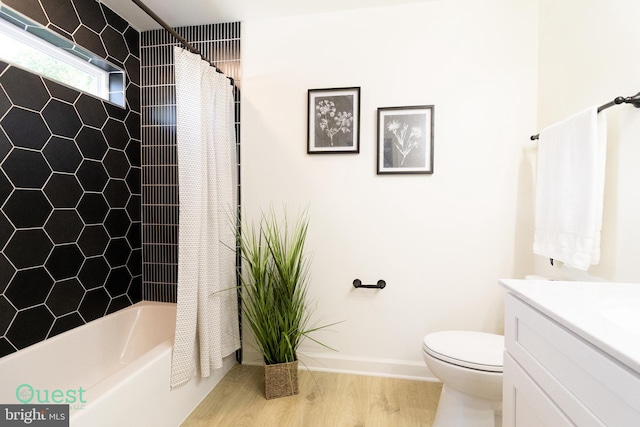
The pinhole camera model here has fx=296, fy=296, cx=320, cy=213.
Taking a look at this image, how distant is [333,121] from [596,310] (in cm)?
164

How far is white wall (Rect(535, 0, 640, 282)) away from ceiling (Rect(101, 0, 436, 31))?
0.93 metres

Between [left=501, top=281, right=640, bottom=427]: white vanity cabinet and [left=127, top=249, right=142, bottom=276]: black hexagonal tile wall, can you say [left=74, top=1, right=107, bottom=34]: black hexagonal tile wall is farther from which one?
[left=501, top=281, right=640, bottom=427]: white vanity cabinet

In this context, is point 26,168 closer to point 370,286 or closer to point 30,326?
point 30,326

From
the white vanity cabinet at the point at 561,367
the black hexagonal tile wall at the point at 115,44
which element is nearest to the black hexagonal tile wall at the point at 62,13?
the black hexagonal tile wall at the point at 115,44

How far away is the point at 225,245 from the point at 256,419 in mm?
980

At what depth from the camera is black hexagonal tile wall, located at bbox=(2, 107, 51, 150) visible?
4.63ft

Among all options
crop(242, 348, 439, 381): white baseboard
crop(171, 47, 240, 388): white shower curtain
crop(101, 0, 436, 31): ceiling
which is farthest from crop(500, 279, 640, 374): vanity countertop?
crop(101, 0, 436, 31): ceiling

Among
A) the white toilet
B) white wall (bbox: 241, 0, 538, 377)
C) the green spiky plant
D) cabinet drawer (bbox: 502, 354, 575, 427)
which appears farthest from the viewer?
white wall (bbox: 241, 0, 538, 377)

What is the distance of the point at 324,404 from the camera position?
66.4 inches

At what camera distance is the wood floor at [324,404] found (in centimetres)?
155

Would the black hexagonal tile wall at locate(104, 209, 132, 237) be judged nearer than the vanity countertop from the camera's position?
No

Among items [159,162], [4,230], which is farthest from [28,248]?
[159,162]

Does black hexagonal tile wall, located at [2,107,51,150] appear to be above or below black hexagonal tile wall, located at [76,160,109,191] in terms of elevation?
above

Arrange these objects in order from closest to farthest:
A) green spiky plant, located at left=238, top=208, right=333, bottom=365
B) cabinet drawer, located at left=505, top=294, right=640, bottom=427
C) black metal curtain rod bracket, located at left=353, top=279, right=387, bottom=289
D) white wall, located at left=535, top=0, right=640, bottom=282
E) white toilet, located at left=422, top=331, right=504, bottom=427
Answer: cabinet drawer, located at left=505, top=294, right=640, bottom=427, white wall, located at left=535, top=0, right=640, bottom=282, white toilet, located at left=422, top=331, right=504, bottom=427, green spiky plant, located at left=238, top=208, right=333, bottom=365, black metal curtain rod bracket, located at left=353, top=279, right=387, bottom=289
